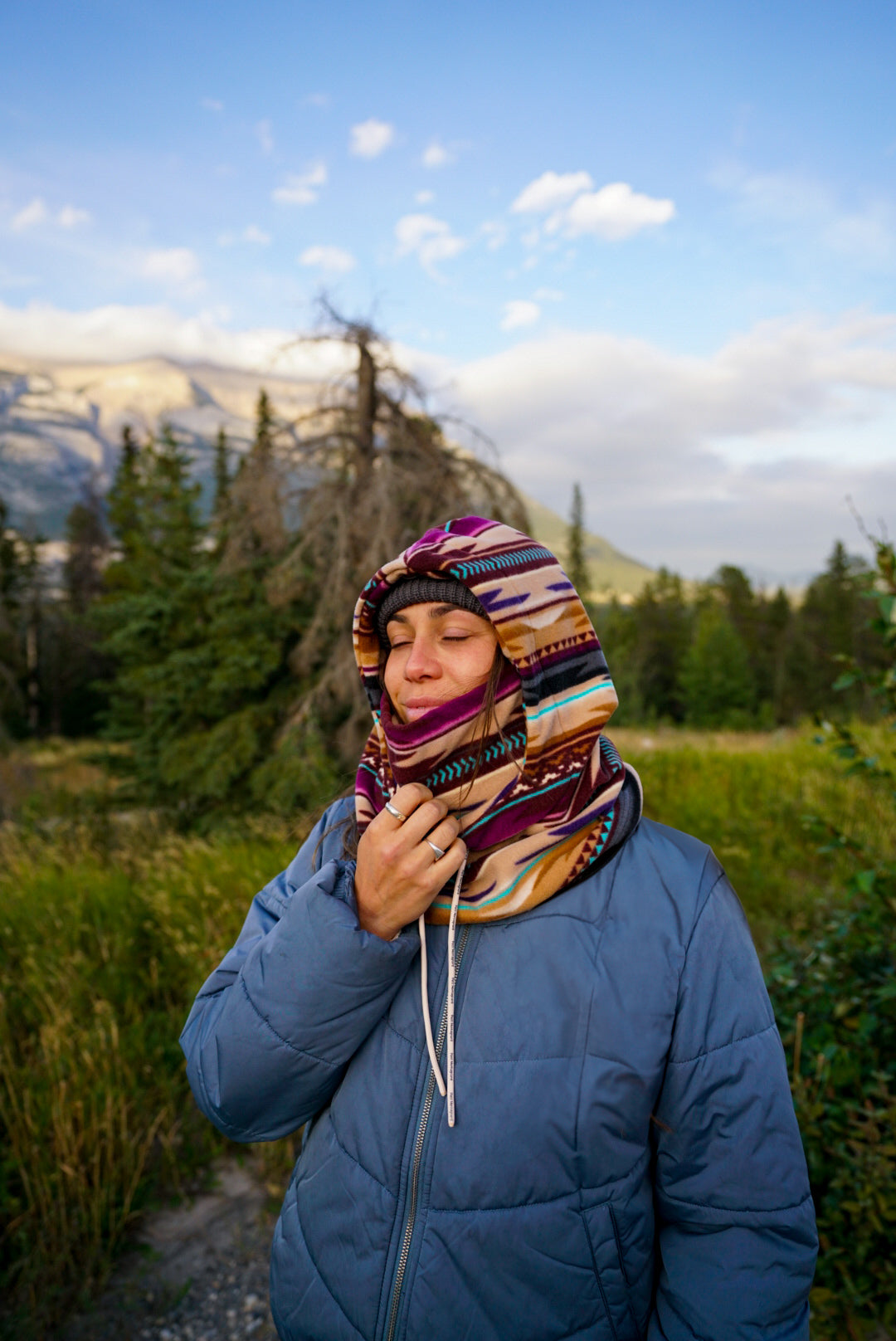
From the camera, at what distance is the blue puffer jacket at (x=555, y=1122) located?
128 centimetres

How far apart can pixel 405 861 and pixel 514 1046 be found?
1.32ft

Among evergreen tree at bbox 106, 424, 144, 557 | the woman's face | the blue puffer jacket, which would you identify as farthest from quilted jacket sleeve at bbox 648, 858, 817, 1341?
evergreen tree at bbox 106, 424, 144, 557

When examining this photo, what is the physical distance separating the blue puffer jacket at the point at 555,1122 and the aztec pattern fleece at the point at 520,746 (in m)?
0.10

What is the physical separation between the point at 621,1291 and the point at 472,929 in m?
0.68

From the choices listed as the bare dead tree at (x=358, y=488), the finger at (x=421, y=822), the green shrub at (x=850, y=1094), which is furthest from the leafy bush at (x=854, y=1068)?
the bare dead tree at (x=358, y=488)

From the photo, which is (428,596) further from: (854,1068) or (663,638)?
(663,638)

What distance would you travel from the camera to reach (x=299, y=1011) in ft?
4.32

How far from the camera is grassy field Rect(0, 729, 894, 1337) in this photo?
2.85m

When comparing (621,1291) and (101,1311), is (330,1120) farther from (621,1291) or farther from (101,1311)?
(101,1311)

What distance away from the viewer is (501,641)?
1374mm

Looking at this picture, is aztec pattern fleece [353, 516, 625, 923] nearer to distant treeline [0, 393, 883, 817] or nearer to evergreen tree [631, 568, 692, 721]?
distant treeline [0, 393, 883, 817]

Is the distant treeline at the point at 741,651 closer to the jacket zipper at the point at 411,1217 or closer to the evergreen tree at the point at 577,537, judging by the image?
the evergreen tree at the point at 577,537

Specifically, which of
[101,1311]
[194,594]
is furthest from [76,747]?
[101,1311]

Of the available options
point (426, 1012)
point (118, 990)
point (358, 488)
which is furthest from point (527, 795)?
point (358, 488)
